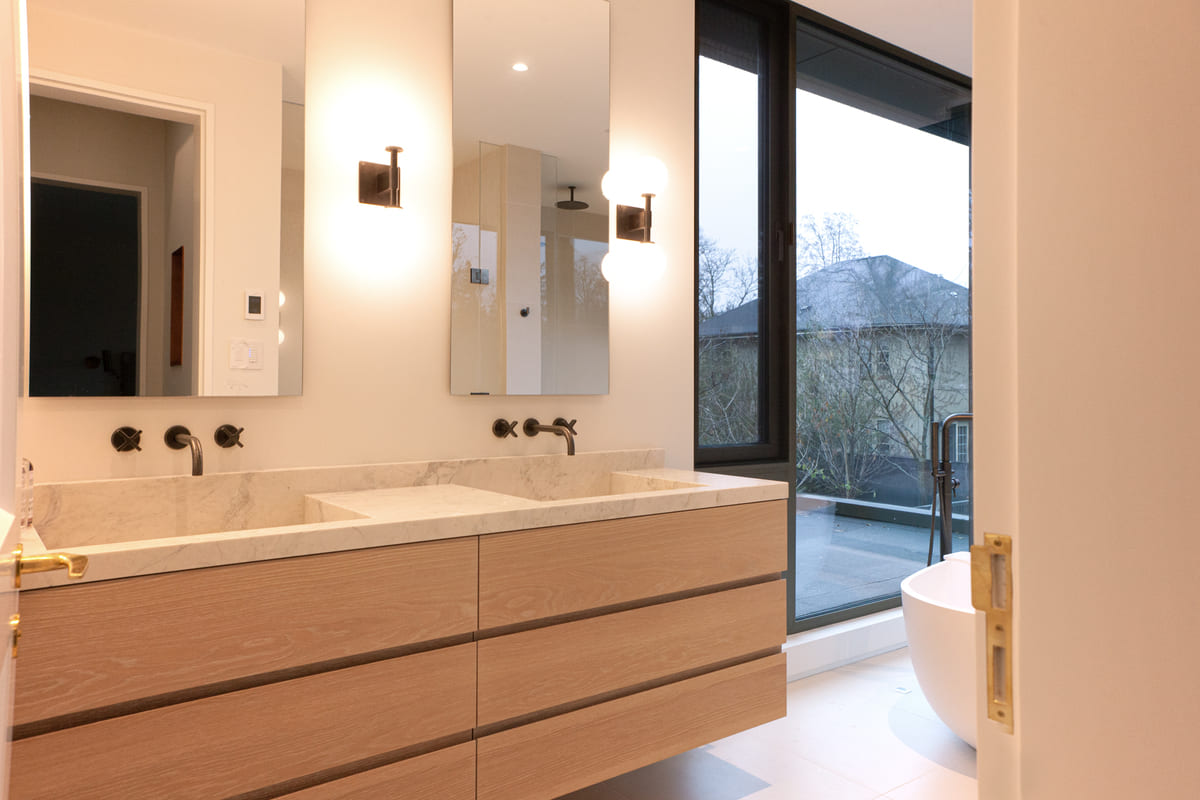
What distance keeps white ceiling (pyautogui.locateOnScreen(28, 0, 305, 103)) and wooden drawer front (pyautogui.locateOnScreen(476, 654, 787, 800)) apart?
166 centimetres

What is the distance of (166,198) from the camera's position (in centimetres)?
184

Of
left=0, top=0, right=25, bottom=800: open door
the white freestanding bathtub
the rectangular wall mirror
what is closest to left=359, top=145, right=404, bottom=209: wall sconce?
the rectangular wall mirror

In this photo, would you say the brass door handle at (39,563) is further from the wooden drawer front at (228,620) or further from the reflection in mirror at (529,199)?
the reflection in mirror at (529,199)

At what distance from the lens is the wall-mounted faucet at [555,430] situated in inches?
95.6

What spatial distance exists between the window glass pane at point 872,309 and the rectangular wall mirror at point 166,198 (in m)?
2.10

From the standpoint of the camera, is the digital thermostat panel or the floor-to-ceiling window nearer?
the digital thermostat panel

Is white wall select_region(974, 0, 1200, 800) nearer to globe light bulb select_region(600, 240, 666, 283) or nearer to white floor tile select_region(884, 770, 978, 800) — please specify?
white floor tile select_region(884, 770, 978, 800)

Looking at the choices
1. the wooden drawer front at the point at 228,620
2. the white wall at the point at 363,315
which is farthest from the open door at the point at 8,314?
the white wall at the point at 363,315

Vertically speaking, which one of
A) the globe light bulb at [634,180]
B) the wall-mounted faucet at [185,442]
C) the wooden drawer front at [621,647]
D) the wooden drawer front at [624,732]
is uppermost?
the globe light bulb at [634,180]

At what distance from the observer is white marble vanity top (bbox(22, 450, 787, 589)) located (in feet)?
4.53

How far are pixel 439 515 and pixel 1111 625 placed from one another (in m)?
1.29

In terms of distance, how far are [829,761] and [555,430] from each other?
1325mm

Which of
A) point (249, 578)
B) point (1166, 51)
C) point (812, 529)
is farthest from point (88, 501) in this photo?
point (812, 529)

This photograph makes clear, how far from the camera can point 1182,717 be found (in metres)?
0.53
